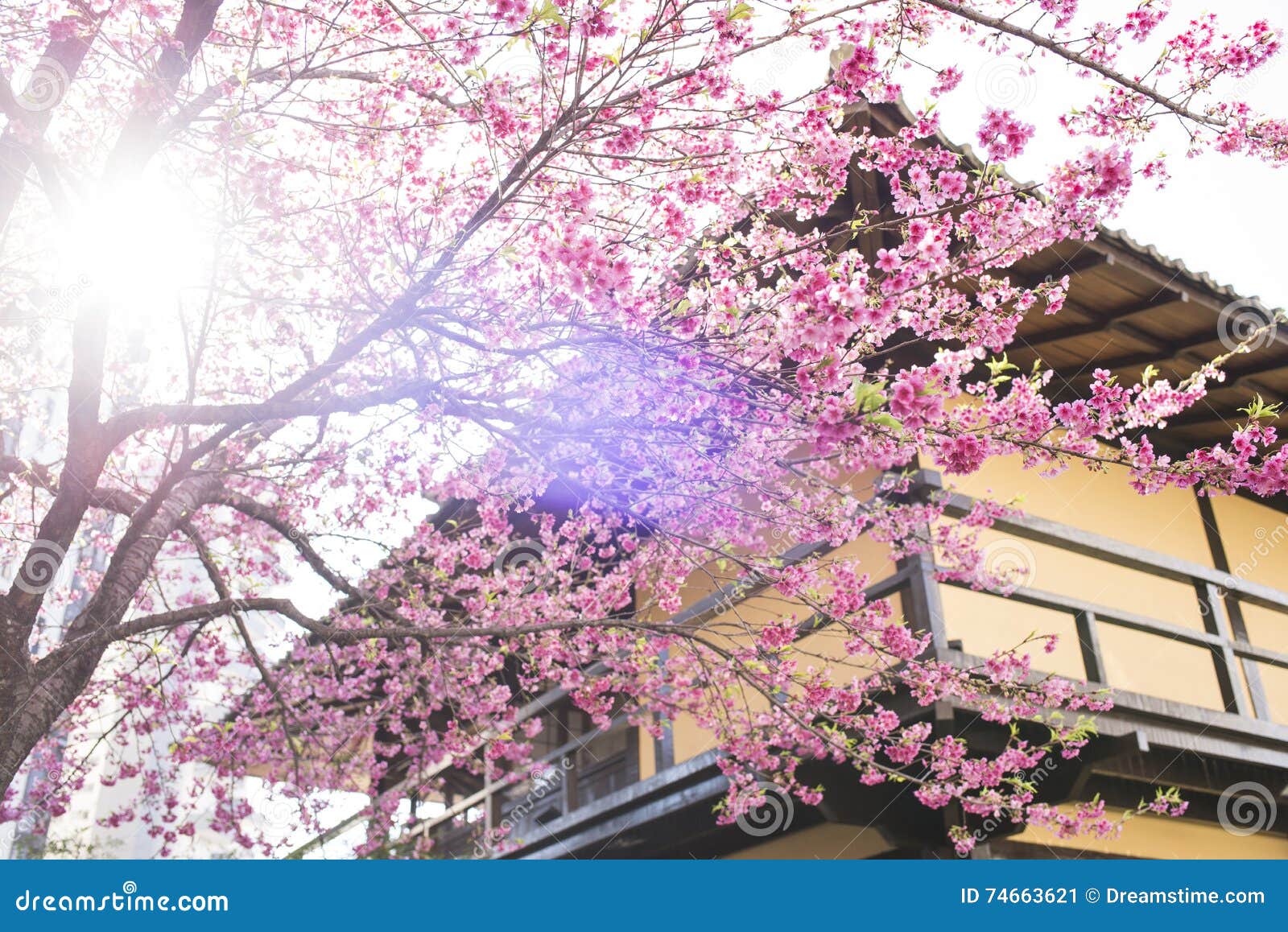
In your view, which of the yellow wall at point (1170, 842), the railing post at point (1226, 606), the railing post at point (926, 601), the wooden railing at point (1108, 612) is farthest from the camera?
the railing post at point (1226, 606)

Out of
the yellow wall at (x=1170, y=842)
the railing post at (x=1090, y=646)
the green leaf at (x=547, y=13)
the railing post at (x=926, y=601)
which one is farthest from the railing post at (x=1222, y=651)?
the green leaf at (x=547, y=13)

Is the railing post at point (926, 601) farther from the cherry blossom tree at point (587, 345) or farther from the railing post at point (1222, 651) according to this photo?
the railing post at point (1222, 651)

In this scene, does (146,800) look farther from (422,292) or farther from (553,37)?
(553,37)

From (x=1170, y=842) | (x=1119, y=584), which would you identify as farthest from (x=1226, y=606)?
(x=1170, y=842)

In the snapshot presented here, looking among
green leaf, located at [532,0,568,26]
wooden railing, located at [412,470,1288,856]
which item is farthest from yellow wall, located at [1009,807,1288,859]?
green leaf, located at [532,0,568,26]

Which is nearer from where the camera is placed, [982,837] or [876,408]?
[876,408]

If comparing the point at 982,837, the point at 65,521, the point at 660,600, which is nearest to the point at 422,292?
the point at 65,521

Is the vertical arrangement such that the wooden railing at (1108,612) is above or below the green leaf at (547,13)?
below

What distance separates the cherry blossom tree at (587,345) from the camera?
385 cm

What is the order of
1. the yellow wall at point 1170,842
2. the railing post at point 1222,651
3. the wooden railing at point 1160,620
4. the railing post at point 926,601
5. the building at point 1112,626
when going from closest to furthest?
the railing post at point 926,601, the building at point 1112,626, the wooden railing at point 1160,620, the yellow wall at point 1170,842, the railing post at point 1222,651

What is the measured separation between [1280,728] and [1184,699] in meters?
0.76

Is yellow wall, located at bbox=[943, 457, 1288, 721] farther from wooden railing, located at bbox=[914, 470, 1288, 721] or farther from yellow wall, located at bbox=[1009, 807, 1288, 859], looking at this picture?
yellow wall, located at bbox=[1009, 807, 1288, 859]

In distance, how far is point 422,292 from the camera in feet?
13.5

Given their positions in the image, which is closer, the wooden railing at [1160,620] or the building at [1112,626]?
the building at [1112,626]
